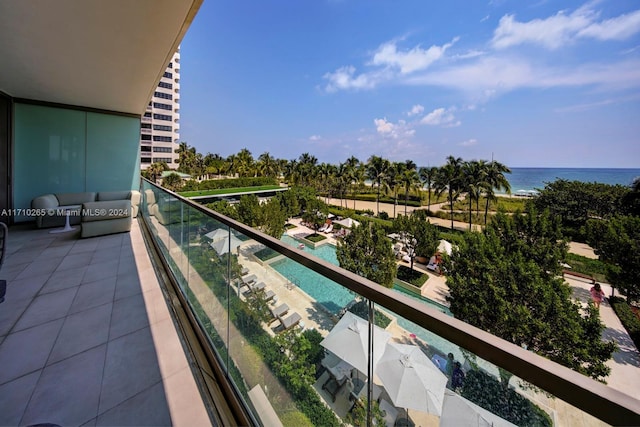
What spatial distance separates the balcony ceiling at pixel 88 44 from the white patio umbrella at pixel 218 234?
254 centimetres

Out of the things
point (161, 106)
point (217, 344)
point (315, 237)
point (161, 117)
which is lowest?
point (315, 237)

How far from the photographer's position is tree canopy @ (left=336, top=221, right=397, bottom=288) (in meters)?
9.80

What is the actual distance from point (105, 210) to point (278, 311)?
5.49 metres

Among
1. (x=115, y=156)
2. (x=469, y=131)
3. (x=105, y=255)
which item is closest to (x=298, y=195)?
(x=115, y=156)

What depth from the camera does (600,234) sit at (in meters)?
11.4

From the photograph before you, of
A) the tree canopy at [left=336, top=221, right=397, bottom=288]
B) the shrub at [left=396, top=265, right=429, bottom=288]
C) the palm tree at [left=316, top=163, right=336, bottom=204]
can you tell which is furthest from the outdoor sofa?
the palm tree at [left=316, top=163, right=336, bottom=204]

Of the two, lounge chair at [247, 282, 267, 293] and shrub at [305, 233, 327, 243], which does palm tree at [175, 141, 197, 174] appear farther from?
lounge chair at [247, 282, 267, 293]

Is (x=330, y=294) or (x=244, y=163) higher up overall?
(x=244, y=163)

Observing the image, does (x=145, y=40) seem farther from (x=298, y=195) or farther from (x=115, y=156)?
(x=298, y=195)

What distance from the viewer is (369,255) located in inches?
396

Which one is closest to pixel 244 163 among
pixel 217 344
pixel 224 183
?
pixel 224 183

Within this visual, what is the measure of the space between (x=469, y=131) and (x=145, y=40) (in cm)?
5381

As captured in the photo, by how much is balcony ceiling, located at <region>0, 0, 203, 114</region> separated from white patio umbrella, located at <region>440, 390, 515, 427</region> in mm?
3802

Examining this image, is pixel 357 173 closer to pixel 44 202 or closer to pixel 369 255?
pixel 369 255
